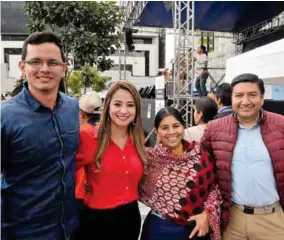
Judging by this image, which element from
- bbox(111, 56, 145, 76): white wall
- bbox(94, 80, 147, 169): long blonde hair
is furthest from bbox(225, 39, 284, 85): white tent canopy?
bbox(111, 56, 145, 76): white wall

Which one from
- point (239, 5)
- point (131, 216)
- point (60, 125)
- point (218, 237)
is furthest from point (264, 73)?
point (239, 5)

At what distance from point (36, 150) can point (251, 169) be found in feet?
4.21

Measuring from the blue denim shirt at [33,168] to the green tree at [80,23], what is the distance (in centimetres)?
544

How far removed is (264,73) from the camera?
142 inches

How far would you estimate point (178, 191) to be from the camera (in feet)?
6.36

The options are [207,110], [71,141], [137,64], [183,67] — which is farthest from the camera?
[137,64]

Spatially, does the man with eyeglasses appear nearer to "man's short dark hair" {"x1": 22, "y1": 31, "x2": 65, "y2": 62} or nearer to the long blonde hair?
"man's short dark hair" {"x1": 22, "y1": 31, "x2": 65, "y2": 62}

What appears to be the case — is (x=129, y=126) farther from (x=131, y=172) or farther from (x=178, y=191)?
(x=178, y=191)

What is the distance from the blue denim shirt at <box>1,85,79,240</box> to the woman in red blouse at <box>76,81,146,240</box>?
0.27m

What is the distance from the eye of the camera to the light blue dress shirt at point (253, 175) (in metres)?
2.04

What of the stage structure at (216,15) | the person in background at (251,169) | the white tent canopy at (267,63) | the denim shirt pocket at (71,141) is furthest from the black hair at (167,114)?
the stage structure at (216,15)

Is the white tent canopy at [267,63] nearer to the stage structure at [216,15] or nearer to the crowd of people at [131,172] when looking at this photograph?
the crowd of people at [131,172]

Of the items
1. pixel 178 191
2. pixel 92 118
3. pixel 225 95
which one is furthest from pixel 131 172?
pixel 225 95

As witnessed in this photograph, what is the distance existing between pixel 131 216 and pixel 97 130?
551 millimetres
